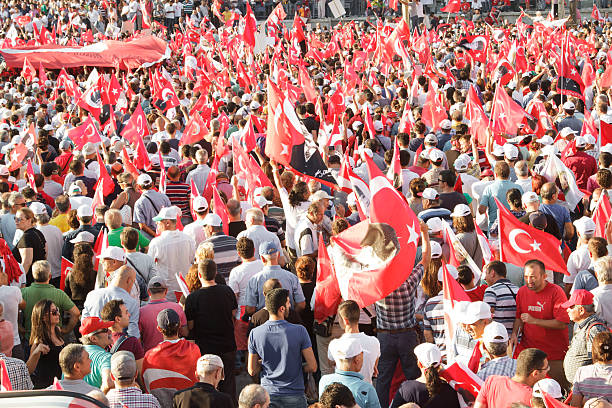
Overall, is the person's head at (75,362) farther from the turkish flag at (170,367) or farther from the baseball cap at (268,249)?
the baseball cap at (268,249)

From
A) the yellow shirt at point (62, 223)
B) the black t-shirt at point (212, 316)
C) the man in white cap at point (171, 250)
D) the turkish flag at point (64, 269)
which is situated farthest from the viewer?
the yellow shirt at point (62, 223)

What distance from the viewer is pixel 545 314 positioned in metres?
6.64

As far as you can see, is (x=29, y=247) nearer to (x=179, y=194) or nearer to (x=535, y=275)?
(x=179, y=194)

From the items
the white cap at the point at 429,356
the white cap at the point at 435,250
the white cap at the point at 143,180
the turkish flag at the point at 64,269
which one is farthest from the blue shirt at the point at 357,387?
the white cap at the point at 143,180

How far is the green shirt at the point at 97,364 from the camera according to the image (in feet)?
19.5

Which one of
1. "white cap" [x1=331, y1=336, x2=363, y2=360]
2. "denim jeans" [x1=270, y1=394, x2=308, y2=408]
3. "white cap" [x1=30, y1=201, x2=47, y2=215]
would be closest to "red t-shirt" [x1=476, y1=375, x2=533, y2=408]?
"white cap" [x1=331, y1=336, x2=363, y2=360]

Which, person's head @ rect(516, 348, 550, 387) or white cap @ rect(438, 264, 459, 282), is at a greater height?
person's head @ rect(516, 348, 550, 387)

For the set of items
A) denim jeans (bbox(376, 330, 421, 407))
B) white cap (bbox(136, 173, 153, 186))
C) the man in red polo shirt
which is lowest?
denim jeans (bbox(376, 330, 421, 407))

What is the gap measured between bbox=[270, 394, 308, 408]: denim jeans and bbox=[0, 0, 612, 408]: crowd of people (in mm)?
14

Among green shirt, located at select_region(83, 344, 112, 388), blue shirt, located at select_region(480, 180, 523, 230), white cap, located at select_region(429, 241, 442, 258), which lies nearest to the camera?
green shirt, located at select_region(83, 344, 112, 388)

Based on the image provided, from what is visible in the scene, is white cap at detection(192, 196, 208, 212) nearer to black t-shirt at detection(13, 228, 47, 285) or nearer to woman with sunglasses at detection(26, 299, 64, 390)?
black t-shirt at detection(13, 228, 47, 285)

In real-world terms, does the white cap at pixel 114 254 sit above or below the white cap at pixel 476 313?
above

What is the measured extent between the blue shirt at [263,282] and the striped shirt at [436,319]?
1052 mm

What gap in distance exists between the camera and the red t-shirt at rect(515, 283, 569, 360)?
21.8ft
